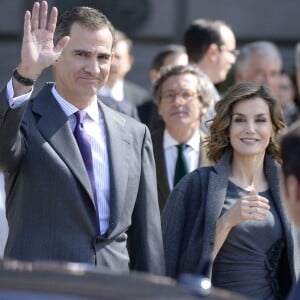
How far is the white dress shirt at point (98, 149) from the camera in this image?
6.08m

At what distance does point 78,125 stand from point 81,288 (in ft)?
8.11

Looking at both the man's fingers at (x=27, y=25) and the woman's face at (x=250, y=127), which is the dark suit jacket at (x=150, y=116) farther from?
the man's fingers at (x=27, y=25)

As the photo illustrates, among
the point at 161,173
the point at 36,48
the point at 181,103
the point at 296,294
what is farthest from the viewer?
the point at 181,103

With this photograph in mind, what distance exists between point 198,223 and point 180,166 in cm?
137

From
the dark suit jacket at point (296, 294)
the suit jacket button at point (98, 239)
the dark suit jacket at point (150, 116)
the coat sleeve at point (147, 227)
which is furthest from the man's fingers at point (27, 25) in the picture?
the dark suit jacket at point (150, 116)

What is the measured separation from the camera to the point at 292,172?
14.9 feet

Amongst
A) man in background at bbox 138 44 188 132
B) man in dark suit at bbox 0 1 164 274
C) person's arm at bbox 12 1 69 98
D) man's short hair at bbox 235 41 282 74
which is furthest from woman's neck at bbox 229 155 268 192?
man's short hair at bbox 235 41 282 74

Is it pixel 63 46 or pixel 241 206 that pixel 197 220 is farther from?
pixel 63 46

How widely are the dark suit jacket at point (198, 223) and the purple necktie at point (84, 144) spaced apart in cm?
71

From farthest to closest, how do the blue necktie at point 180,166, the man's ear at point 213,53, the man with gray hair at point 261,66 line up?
the man with gray hair at point 261,66 → the man's ear at point 213,53 → the blue necktie at point 180,166

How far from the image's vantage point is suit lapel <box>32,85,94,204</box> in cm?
599

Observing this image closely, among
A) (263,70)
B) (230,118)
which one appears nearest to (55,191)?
(230,118)

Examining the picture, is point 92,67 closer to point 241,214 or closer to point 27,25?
point 27,25

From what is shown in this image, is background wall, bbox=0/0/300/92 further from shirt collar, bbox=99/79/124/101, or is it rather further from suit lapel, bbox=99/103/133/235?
suit lapel, bbox=99/103/133/235
